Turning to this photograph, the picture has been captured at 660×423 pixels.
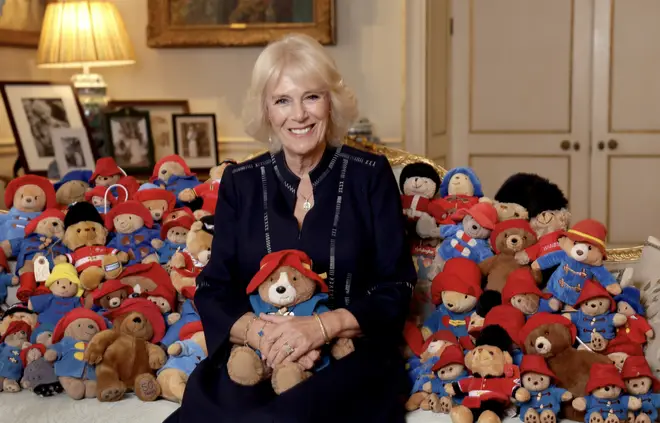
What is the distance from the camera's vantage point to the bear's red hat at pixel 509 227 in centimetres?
241

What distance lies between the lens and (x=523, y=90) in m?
5.43

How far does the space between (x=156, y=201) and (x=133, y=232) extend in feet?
0.44

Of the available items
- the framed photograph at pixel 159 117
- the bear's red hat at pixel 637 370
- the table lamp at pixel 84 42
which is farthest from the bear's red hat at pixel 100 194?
the framed photograph at pixel 159 117

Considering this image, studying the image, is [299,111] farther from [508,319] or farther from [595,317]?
[595,317]

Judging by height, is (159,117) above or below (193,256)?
above

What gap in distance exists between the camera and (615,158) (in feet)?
17.4

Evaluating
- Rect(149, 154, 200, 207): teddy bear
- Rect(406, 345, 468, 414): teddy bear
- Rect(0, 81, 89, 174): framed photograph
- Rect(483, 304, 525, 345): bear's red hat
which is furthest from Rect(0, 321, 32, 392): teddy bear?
Rect(0, 81, 89, 174): framed photograph

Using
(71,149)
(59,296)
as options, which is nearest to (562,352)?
(59,296)

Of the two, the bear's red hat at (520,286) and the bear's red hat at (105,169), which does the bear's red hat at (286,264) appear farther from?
the bear's red hat at (105,169)

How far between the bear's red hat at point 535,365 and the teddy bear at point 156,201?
4.28 feet

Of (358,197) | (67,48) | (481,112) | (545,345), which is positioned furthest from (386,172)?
(481,112)

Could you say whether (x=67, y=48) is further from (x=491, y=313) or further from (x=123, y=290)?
(x=491, y=313)

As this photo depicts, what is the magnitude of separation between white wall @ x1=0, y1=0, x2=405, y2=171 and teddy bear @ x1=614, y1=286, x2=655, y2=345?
9.04ft

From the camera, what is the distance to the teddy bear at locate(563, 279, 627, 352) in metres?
2.16
